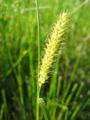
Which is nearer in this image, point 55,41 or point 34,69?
point 55,41

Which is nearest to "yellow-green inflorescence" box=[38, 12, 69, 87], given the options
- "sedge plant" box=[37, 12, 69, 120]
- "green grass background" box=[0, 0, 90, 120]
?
"sedge plant" box=[37, 12, 69, 120]

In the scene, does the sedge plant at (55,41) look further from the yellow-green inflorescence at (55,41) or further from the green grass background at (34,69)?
the green grass background at (34,69)

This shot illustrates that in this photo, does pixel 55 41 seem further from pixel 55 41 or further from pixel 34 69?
pixel 34 69

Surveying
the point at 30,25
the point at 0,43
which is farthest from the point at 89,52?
the point at 0,43

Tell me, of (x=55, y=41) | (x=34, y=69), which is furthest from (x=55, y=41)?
(x=34, y=69)

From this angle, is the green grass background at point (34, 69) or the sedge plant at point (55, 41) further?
the green grass background at point (34, 69)

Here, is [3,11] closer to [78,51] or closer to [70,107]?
[70,107]

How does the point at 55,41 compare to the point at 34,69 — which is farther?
the point at 34,69

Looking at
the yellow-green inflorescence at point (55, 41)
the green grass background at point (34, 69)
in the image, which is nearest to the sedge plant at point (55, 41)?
the yellow-green inflorescence at point (55, 41)
